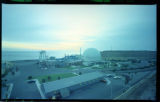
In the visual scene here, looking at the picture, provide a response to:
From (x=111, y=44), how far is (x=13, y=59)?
1.98 m

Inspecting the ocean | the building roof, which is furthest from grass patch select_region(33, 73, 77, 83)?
the ocean

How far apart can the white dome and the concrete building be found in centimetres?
30

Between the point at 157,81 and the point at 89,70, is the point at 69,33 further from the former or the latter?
the point at 157,81

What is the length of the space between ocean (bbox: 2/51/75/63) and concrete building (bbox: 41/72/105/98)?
54 centimetres

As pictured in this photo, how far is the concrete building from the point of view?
12.4ft

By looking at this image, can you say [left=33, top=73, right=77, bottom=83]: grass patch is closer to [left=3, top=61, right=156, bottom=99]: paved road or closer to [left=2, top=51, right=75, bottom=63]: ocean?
[left=3, top=61, right=156, bottom=99]: paved road

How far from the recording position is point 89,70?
393 centimetres

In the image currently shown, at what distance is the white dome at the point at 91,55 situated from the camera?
3.88 metres

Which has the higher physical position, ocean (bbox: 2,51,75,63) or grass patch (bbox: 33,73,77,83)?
ocean (bbox: 2,51,75,63)

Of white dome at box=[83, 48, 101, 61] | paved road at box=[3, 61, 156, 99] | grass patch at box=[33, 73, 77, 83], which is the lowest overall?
paved road at box=[3, 61, 156, 99]

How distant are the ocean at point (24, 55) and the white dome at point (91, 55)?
1.51 ft

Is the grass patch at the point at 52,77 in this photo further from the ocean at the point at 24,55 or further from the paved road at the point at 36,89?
the ocean at the point at 24,55

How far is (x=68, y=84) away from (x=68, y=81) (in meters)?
0.06

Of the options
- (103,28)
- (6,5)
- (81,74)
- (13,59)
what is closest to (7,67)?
(13,59)
